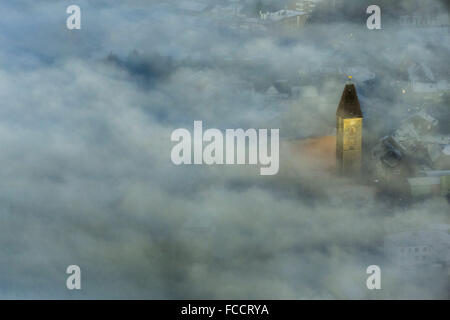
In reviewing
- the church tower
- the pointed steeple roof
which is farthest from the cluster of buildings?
the pointed steeple roof

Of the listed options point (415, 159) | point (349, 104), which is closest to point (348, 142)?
point (349, 104)

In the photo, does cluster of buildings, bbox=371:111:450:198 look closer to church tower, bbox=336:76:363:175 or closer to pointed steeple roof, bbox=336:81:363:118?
church tower, bbox=336:76:363:175

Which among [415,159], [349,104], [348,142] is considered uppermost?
[349,104]

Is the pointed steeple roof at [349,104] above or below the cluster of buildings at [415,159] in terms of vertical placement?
above

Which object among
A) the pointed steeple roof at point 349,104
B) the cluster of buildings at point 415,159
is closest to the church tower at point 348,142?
the pointed steeple roof at point 349,104

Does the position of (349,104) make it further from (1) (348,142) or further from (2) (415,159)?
(2) (415,159)

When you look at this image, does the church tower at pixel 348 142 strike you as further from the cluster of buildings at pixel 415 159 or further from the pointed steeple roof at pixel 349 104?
the cluster of buildings at pixel 415 159

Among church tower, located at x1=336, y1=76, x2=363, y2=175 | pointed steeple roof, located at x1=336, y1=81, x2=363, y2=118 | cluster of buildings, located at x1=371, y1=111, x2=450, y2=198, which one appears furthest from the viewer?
cluster of buildings, located at x1=371, y1=111, x2=450, y2=198
